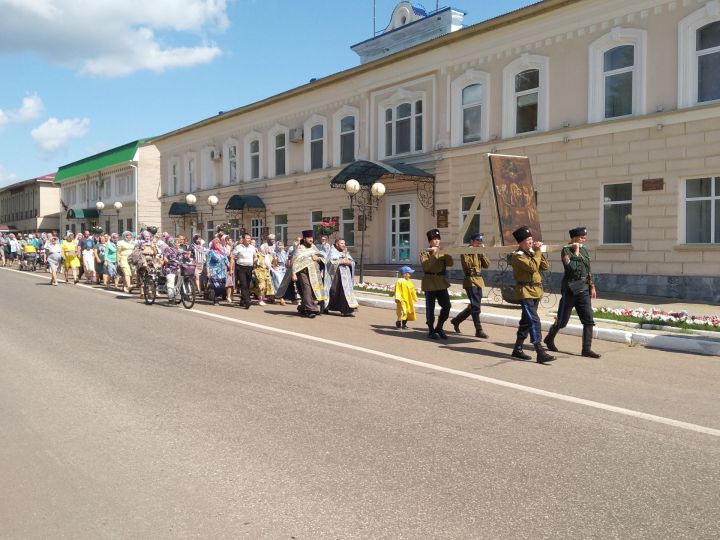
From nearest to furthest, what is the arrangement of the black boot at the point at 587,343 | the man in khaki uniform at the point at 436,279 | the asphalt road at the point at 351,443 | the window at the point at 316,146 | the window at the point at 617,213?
the asphalt road at the point at 351,443, the black boot at the point at 587,343, the man in khaki uniform at the point at 436,279, the window at the point at 617,213, the window at the point at 316,146

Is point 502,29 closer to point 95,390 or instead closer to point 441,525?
point 95,390

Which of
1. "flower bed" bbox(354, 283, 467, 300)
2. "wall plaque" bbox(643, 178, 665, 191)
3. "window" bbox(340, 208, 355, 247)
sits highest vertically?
"wall plaque" bbox(643, 178, 665, 191)

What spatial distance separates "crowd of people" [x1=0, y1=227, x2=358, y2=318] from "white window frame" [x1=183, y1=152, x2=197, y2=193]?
686 inches

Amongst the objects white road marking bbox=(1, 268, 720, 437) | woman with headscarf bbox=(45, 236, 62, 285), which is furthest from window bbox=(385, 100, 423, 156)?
white road marking bbox=(1, 268, 720, 437)

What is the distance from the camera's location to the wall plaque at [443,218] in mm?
22734

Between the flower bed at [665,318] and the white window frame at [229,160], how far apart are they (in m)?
24.9

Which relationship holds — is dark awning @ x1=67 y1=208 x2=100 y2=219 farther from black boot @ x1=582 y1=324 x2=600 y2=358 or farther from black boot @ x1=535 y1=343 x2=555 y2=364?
black boot @ x1=535 y1=343 x2=555 y2=364

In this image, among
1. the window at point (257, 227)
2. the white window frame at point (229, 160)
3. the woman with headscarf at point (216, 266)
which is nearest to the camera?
the woman with headscarf at point (216, 266)

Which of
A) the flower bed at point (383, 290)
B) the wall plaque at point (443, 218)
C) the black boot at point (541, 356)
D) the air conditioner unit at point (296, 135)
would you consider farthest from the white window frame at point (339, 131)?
the black boot at point (541, 356)

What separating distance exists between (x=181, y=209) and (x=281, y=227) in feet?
31.4

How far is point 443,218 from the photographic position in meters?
22.8

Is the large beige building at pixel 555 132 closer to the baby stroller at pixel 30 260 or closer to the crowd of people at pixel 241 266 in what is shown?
the crowd of people at pixel 241 266

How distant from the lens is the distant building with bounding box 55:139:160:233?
46688 millimetres

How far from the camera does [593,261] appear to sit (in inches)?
724
